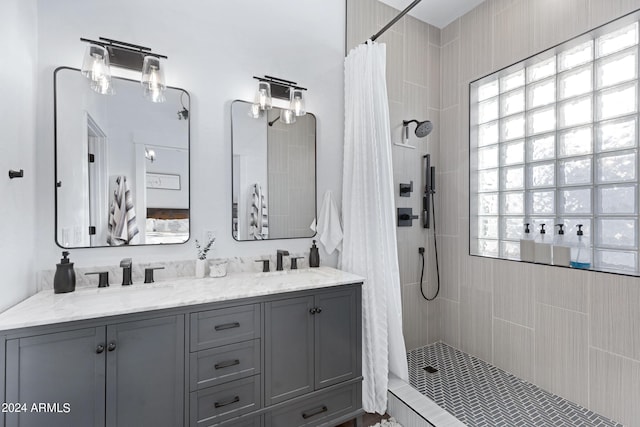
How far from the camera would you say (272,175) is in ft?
7.09

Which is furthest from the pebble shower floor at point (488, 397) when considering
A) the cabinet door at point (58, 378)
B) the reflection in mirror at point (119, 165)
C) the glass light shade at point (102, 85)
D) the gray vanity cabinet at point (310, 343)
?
the glass light shade at point (102, 85)

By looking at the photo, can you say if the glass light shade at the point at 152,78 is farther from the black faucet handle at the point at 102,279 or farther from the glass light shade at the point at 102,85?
the black faucet handle at the point at 102,279

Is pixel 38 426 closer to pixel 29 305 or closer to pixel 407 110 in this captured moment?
pixel 29 305

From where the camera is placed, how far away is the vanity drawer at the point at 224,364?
1.40 m

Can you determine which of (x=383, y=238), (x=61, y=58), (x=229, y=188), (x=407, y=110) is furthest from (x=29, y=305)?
(x=407, y=110)

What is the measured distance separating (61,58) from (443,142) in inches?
113

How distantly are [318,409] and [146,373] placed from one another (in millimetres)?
961

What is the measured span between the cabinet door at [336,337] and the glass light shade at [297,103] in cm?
130

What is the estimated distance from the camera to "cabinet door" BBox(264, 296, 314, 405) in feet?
5.16

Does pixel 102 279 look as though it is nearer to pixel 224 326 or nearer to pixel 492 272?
pixel 224 326

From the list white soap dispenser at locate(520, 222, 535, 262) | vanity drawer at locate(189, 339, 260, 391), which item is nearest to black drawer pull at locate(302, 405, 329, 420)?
vanity drawer at locate(189, 339, 260, 391)

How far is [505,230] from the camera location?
246 centimetres

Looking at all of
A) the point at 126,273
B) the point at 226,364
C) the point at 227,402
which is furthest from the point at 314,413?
the point at 126,273

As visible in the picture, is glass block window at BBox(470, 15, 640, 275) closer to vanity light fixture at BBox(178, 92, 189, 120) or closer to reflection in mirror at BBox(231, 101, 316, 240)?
reflection in mirror at BBox(231, 101, 316, 240)
